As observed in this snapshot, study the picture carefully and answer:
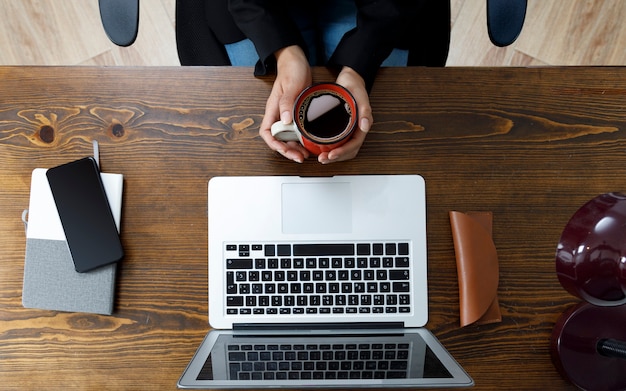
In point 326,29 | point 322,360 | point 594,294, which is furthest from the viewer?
point 326,29

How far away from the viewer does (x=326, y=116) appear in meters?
0.65

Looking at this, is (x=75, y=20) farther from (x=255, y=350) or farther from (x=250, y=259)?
(x=255, y=350)

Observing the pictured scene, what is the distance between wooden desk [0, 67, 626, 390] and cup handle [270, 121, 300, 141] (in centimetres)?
9

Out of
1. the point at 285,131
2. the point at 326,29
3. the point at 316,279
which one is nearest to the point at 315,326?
the point at 316,279

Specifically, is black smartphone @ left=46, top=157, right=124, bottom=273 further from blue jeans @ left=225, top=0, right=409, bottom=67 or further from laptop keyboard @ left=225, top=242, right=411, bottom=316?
blue jeans @ left=225, top=0, right=409, bottom=67

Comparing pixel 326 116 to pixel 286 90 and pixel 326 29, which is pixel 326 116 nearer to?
pixel 286 90

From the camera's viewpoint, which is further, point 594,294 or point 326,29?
point 326,29

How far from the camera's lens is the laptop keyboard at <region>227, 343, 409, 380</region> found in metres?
0.66

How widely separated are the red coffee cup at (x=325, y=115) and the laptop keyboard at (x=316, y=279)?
189 millimetres

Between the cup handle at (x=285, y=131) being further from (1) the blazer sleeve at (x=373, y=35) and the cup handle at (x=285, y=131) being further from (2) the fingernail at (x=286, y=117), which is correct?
(1) the blazer sleeve at (x=373, y=35)

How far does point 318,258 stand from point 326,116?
23 centimetres

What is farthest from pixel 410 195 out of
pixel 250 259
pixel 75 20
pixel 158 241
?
pixel 75 20

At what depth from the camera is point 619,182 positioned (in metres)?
0.80

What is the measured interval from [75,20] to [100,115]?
0.88 metres
